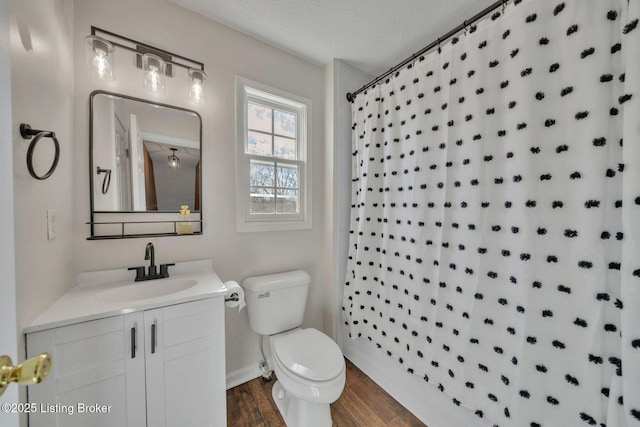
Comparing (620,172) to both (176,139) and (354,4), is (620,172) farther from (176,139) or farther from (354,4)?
(176,139)

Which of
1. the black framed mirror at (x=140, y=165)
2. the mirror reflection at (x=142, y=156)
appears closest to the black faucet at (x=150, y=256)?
the black framed mirror at (x=140, y=165)

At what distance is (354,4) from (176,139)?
1300mm

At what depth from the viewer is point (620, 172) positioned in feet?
2.33

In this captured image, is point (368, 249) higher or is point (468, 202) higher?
point (468, 202)

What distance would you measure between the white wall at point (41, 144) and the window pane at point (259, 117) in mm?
893

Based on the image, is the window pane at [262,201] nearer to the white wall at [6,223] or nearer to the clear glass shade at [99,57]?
the clear glass shade at [99,57]

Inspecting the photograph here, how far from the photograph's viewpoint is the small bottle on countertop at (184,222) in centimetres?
134

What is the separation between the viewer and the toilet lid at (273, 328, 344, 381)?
3.80 feet

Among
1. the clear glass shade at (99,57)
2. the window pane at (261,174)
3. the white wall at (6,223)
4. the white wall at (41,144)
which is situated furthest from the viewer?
the window pane at (261,174)

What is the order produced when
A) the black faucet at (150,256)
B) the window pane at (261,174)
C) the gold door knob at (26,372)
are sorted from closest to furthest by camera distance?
the gold door knob at (26,372) < the black faucet at (150,256) < the window pane at (261,174)

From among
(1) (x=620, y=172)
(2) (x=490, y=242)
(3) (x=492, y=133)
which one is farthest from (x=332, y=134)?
(1) (x=620, y=172)

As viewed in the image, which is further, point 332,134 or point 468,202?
point 332,134

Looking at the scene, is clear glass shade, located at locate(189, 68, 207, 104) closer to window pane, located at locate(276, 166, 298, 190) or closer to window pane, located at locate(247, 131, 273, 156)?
window pane, located at locate(247, 131, 273, 156)

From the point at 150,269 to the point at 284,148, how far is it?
1.19 metres
